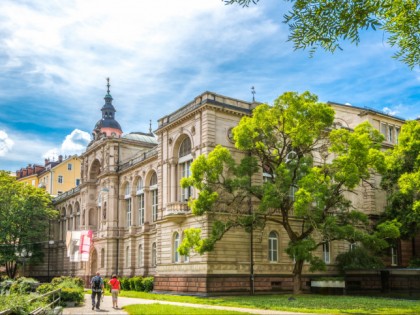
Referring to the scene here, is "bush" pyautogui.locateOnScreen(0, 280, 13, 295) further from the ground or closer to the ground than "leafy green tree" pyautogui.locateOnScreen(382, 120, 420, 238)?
closer to the ground

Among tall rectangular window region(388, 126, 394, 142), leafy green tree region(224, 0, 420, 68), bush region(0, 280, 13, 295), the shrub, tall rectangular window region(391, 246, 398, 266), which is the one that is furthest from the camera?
tall rectangular window region(388, 126, 394, 142)

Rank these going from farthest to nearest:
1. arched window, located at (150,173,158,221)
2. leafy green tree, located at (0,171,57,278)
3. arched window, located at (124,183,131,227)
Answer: leafy green tree, located at (0,171,57,278) → arched window, located at (124,183,131,227) → arched window, located at (150,173,158,221)

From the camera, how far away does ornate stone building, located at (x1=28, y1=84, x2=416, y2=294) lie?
3788cm

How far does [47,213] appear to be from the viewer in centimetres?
6819

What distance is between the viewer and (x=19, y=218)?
65.2 metres

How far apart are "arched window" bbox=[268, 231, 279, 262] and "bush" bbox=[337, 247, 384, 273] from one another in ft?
22.3

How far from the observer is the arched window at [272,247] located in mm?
39906

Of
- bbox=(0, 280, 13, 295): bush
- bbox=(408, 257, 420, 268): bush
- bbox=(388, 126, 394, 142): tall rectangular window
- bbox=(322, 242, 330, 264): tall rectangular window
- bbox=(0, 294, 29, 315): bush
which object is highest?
bbox=(388, 126, 394, 142): tall rectangular window

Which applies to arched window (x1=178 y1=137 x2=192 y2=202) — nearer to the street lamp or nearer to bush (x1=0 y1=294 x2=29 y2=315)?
bush (x1=0 y1=294 x2=29 y2=315)

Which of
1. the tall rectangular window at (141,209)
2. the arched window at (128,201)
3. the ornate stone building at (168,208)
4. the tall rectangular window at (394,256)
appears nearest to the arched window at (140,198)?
the tall rectangular window at (141,209)

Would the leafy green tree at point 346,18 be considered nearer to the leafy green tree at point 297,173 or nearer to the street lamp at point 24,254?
the leafy green tree at point 297,173

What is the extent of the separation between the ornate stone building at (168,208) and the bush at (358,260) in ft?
3.85

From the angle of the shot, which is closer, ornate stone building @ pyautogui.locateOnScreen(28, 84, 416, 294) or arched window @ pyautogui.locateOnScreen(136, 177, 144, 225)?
ornate stone building @ pyautogui.locateOnScreen(28, 84, 416, 294)

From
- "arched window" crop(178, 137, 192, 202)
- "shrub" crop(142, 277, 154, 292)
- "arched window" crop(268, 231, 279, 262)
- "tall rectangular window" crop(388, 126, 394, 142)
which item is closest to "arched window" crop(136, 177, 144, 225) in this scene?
"shrub" crop(142, 277, 154, 292)
